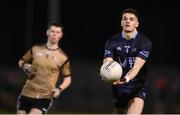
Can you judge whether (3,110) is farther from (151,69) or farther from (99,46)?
(99,46)

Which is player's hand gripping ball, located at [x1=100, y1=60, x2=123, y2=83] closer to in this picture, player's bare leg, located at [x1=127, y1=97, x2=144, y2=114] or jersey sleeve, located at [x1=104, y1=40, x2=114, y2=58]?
jersey sleeve, located at [x1=104, y1=40, x2=114, y2=58]

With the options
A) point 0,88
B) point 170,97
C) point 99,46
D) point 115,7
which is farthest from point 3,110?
point 115,7

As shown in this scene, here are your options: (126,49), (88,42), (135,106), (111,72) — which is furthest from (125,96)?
(88,42)

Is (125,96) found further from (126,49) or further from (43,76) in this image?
(43,76)

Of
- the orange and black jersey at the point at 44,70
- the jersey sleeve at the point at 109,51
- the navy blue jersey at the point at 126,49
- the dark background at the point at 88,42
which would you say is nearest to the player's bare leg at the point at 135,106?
the navy blue jersey at the point at 126,49

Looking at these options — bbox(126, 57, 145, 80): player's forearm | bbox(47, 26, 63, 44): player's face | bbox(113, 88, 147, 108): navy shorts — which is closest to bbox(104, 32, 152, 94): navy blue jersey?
bbox(126, 57, 145, 80): player's forearm

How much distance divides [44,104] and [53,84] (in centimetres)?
44

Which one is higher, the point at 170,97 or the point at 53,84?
Answer: the point at 53,84

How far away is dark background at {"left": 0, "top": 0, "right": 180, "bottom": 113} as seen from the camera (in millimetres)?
30234

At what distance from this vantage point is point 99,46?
120 ft

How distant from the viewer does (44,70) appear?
14008mm

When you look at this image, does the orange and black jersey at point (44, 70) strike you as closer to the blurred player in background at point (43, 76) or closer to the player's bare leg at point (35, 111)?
the blurred player in background at point (43, 76)

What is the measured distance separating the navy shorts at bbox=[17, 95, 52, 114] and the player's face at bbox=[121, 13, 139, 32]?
2559mm

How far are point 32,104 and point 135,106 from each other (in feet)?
7.97
